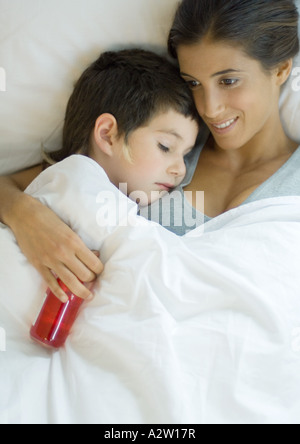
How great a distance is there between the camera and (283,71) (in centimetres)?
131

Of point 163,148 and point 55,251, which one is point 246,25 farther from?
point 55,251

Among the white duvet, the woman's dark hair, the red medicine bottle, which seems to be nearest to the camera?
the white duvet

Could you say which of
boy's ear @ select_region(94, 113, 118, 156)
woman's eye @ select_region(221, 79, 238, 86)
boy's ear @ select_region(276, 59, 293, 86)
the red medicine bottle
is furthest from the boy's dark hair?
the red medicine bottle

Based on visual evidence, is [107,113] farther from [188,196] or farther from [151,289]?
[151,289]

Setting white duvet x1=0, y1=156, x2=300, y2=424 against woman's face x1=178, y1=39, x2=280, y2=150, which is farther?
woman's face x1=178, y1=39, x2=280, y2=150

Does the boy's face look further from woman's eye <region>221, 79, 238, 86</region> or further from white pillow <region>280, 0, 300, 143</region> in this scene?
white pillow <region>280, 0, 300, 143</region>

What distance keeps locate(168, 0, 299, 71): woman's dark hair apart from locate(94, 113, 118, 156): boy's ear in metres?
0.25

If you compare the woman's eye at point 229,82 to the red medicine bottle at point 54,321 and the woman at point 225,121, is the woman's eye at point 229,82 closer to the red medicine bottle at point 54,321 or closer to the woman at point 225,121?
the woman at point 225,121

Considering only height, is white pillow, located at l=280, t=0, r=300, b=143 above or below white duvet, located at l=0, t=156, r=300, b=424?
above

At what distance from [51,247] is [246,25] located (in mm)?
677

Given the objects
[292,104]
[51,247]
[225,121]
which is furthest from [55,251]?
[292,104]

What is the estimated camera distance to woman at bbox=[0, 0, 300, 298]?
1084 millimetres

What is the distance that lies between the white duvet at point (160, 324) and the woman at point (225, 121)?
51 mm
